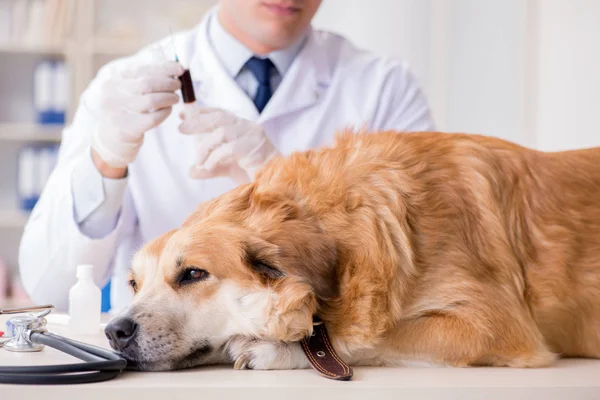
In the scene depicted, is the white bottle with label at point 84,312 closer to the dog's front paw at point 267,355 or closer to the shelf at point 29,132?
the dog's front paw at point 267,355

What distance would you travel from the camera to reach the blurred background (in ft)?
11.4

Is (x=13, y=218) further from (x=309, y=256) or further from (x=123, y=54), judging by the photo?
(x=309, y=256)

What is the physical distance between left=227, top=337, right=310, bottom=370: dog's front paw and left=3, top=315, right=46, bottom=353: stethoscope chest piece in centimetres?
30

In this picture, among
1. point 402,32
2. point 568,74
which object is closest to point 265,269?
point 568,74

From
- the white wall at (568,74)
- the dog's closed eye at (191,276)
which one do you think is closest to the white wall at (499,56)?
the white wall at (568,74)

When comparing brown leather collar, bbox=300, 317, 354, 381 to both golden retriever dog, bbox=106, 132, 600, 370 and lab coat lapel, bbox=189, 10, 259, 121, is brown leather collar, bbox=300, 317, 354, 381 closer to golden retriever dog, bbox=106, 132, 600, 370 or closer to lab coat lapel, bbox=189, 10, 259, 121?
golden retriever dog, bbox=106, 132, 600, 370

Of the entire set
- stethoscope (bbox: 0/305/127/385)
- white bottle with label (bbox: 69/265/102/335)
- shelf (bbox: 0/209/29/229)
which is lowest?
shelf (bbox: 0/209/29/229)

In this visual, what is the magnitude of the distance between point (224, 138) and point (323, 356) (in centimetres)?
82

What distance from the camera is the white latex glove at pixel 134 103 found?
167 cm

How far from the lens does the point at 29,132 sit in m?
3.95

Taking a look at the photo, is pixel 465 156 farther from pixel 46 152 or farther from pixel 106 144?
pixel 46 152

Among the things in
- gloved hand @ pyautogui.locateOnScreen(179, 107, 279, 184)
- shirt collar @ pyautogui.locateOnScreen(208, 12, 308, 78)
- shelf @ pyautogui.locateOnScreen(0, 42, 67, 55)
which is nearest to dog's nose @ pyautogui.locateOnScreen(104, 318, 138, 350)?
gloved hand @ pyautogui.locateOnScreen(179, 107, 279, 184)

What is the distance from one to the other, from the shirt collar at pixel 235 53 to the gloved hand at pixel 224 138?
388 millimetres

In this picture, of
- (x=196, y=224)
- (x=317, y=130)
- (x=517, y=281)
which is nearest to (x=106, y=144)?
(x=317, y=130)
